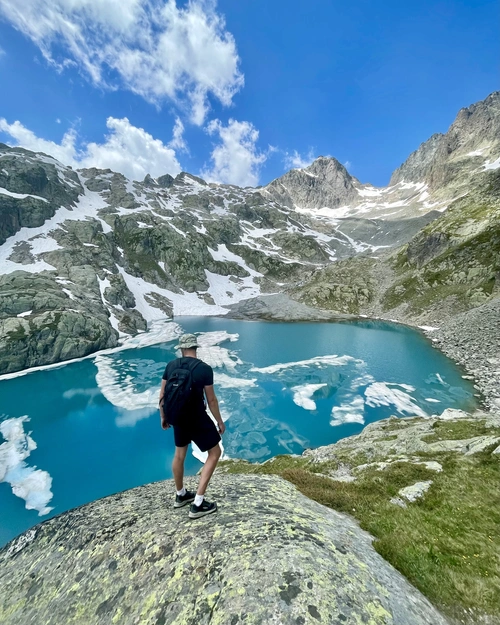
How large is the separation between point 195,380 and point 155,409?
3040 centimetres

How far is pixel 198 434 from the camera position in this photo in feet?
20.4

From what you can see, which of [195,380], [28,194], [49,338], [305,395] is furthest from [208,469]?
[28,194]

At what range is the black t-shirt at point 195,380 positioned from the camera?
604 cm

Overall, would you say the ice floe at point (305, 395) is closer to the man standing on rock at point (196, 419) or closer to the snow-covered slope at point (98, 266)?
the man standing on rock at point (196, 419)

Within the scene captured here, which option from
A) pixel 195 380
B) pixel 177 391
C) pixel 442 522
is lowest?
pixel 442 522

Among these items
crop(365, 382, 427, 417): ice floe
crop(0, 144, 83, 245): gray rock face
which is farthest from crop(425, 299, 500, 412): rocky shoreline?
crop(0, 144, 83, 245): gray rock face

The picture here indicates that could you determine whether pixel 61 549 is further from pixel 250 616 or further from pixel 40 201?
pixel 40 201

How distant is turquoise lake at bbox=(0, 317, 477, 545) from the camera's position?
22359 mm

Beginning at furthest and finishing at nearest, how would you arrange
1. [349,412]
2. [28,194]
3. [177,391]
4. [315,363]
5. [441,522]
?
[28,194] < [315,363] < [349,412] < [441,522] < [177,391]

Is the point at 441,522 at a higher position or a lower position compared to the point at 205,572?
lower

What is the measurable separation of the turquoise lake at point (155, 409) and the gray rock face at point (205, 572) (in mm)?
1657

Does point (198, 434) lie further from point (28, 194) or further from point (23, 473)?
point (28, 194)

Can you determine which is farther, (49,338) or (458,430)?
(49,338)

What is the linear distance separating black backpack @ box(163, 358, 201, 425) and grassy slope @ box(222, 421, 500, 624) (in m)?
5.37
